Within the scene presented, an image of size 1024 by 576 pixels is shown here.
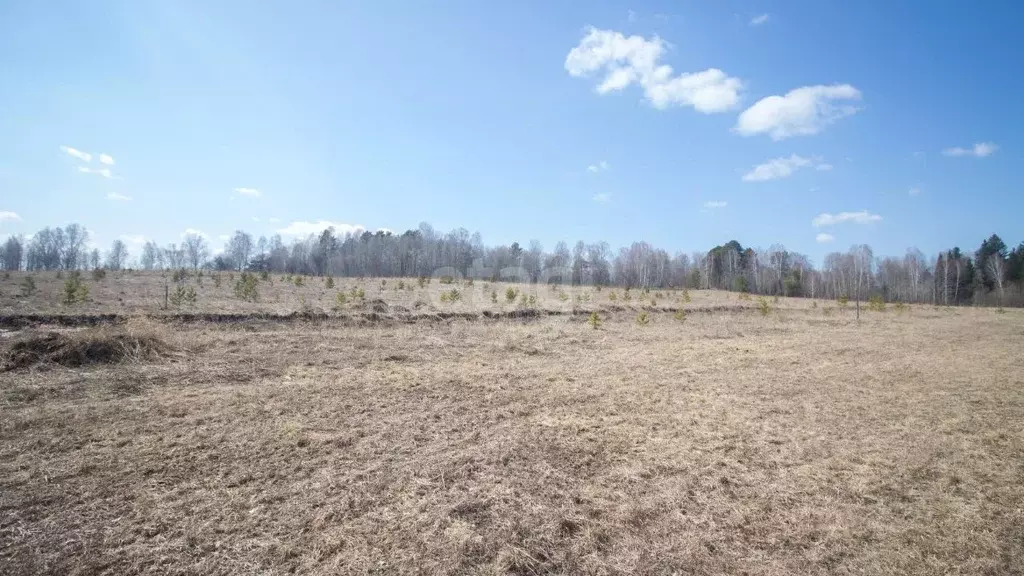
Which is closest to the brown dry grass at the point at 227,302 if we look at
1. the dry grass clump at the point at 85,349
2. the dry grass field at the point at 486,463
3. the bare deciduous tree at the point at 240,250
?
the dry grass field at the point at 486,463

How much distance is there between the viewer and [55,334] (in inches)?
342

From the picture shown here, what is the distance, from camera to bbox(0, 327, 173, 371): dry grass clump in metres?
7.95

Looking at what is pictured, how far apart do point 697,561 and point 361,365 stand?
8114mm

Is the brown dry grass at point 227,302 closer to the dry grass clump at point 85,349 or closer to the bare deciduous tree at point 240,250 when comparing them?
the dry grass clump at point 85,349

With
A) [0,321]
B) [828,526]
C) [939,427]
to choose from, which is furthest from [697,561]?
[0,321]

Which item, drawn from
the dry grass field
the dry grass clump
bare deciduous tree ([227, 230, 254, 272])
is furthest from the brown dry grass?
bare deciduous tree ([227, 230, 254, 272])

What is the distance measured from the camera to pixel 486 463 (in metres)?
4.91

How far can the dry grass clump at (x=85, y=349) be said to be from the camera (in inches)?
313

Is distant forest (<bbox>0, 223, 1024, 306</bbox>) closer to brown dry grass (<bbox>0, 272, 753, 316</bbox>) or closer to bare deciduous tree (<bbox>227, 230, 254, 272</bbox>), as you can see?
bare deciduous tree (<bbox>227, 230, 254, 272</bbox>)

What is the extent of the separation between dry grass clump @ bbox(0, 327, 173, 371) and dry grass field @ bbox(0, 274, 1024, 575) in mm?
44

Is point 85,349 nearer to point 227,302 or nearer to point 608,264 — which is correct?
point 227,302

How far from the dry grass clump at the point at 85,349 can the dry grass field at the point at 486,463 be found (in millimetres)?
44

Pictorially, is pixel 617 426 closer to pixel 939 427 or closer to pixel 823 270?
pixel 939 427

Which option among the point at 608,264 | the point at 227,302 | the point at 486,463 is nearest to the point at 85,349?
the point at 486,463
